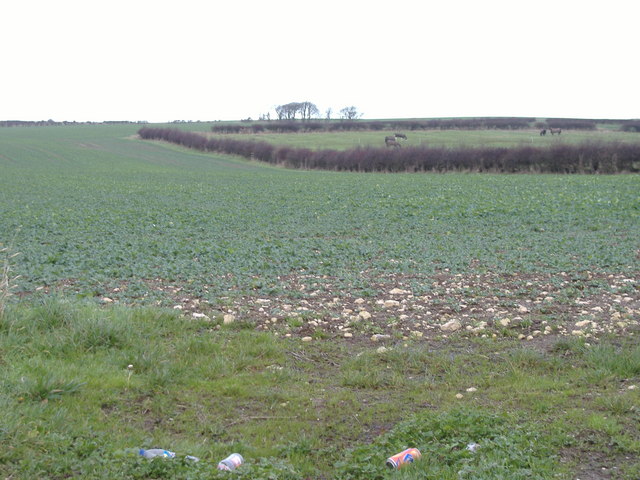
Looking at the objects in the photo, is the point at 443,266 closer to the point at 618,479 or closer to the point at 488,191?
the point at 618,479

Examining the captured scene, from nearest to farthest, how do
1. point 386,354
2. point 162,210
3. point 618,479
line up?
point 618,479
point 386,354
point 162,210

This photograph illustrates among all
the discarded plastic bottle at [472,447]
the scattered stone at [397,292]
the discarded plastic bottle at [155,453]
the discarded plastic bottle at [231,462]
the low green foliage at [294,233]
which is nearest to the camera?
the discarded plastic bottle at [231,462]

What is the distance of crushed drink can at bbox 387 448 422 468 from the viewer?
4180mm

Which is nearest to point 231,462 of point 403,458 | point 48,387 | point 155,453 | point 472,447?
point 155,453

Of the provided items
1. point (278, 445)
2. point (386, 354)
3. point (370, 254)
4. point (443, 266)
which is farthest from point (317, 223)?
point (278, 445)

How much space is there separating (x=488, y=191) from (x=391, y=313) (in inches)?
830

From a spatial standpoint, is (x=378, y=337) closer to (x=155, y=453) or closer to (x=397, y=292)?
(x=397, y=292)

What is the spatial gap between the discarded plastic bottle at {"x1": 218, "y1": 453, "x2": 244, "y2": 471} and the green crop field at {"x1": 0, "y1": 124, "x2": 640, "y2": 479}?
12 cm

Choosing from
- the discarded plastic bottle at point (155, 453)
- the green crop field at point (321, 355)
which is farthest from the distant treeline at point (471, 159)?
the discarded plastic bottle at point (155, 453)

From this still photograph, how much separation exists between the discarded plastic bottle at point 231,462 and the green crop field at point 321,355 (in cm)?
12

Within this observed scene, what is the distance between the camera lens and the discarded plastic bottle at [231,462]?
4.13 meters

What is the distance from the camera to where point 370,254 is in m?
13.1

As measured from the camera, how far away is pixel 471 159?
4744 centimetres

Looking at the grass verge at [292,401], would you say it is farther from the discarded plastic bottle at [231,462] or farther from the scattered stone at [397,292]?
the scattered stone at [397,292]
